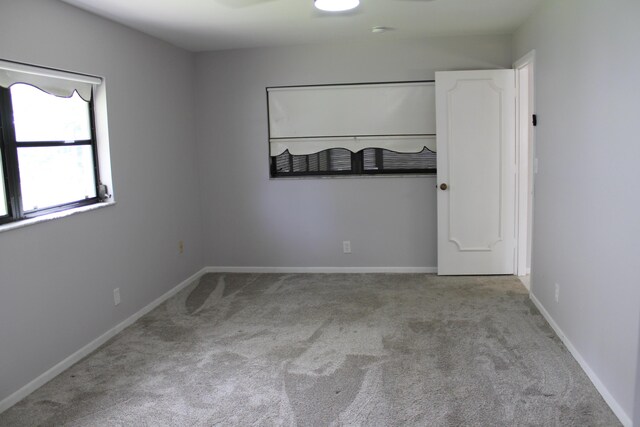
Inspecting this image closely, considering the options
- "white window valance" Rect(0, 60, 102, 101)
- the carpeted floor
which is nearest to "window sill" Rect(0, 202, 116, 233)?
"white window valance" Rect(0, 60, 102, 101)

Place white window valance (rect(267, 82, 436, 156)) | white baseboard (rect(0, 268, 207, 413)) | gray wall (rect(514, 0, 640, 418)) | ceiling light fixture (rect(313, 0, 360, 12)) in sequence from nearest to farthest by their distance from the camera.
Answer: gray wall (rect(514, 0, 640, 418)), white baseboard (rect(0, 268, 207, 413)), ceiling light fixture (rect(313, 0, 360, 12)), white window valance (rect(267, 82, 436, 156))

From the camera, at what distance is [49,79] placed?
3.38 m

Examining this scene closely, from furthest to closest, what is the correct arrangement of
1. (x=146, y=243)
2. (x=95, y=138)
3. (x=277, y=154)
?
1. (x=277, y=154)
2. (x=146, y=243)
3. (x=95, y=138)

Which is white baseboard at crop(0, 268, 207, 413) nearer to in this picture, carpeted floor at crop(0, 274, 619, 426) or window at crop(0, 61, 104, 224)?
carpeted floor at crop(0, 274, 619, 426)

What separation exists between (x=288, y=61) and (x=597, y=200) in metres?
3.42

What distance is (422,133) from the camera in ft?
17.5

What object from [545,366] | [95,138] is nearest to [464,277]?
[545,366]

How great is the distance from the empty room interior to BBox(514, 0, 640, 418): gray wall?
0.07 feet

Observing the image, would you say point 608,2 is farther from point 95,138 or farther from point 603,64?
point 95,138

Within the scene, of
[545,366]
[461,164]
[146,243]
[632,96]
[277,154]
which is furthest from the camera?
[277,154]

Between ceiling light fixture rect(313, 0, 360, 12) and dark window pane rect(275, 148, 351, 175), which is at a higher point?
ceiling light fixture rect(313, 0, 360, 12)

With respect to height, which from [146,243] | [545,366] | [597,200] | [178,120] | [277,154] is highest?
[178,120]

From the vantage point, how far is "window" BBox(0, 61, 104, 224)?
308 centimetres

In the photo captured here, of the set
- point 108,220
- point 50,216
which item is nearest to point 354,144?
point 108,220
